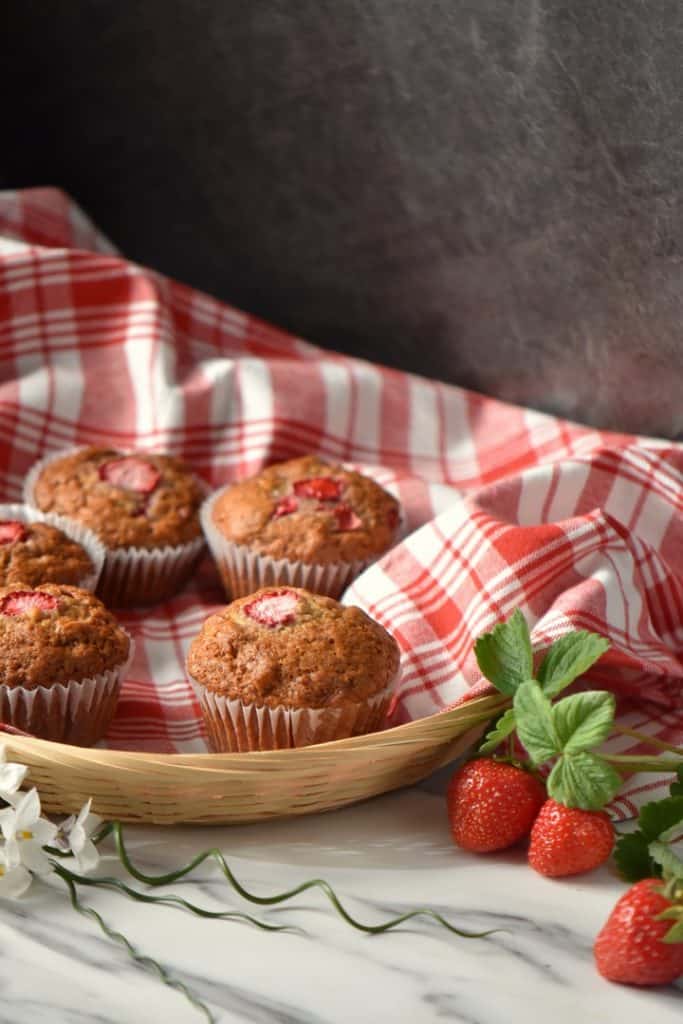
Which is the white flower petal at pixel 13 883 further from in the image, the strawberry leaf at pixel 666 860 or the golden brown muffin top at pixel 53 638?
the strawberry leaf at pixel 666 860

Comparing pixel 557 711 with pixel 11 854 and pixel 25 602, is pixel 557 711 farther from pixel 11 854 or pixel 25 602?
pixel 25 602

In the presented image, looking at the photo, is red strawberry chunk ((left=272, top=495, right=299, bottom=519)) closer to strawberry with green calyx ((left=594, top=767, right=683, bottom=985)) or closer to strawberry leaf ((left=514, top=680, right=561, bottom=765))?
strawberry leaf ((left=514, top=680, right=561, bottom=765))

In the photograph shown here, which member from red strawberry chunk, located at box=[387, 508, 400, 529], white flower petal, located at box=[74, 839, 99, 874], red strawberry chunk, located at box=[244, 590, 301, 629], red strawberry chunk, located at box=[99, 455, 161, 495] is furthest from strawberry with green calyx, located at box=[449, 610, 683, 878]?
red strawberry chunk, located at box=[99, 455, 161, 495]

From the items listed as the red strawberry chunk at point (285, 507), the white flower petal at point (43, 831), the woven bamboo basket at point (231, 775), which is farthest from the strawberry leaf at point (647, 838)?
the red strawberry chunk at point (285, 507)

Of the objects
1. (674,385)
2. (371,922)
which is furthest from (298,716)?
(674,385)

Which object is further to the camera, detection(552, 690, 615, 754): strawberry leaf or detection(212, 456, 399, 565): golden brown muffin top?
detection(212, 456, 399, 565): golden brown muffin top
